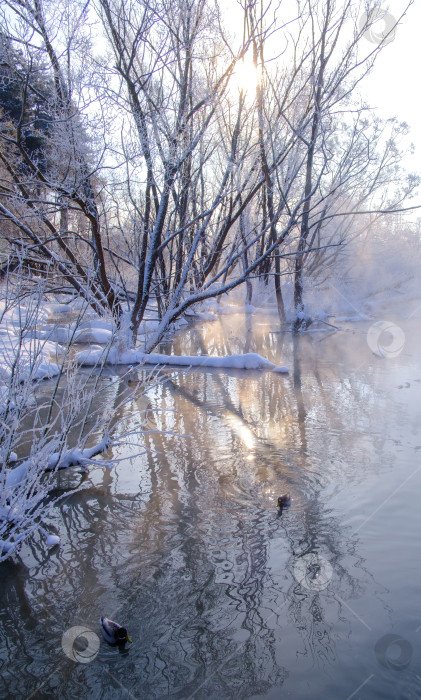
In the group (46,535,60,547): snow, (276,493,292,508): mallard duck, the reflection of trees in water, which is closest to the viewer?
the reflection of trees in water

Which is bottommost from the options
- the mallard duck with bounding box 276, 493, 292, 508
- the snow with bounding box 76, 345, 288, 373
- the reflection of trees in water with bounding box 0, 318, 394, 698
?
the reflection of trees in water with bounding box 0, 318, 394, 698

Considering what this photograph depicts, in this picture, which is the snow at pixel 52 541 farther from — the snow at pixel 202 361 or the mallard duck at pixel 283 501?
the snow at pixel 202 361

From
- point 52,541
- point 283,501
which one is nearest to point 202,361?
point 283,501

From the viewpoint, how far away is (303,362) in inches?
461

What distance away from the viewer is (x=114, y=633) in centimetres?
276

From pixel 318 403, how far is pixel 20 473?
5.04m

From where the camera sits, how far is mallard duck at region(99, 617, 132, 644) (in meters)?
2.76

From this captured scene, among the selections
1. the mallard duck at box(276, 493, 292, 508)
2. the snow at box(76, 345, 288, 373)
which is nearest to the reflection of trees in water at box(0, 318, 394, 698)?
the mallard duck at box(276, 493, 292, 508)

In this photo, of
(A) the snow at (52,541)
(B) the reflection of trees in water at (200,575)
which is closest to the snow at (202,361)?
(B) the reflection of trees in water at (200,575)

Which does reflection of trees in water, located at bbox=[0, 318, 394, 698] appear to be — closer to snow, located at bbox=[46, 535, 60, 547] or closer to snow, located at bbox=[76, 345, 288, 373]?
snow, located at bbox=[46, 535, 60, 547]

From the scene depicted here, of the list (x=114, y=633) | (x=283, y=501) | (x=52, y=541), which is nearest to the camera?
(x=114, y=633)

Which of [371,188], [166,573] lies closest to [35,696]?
[166,573]

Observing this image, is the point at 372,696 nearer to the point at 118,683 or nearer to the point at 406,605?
the point at 406,605

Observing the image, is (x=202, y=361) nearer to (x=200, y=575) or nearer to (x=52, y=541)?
(x=52, y=541)
